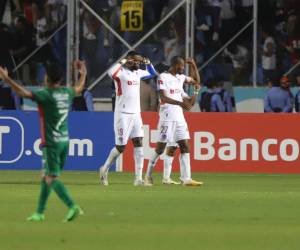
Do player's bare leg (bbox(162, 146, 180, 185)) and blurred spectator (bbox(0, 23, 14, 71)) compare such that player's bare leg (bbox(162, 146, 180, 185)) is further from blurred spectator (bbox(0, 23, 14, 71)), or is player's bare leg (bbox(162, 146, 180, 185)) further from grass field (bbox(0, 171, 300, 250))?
blurred spectator (bbox(0, 23, 14, 71))

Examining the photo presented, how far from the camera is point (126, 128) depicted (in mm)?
22359

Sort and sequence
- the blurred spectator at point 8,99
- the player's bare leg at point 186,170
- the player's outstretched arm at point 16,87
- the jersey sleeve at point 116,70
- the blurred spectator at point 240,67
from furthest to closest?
the blurred spectator at point 240,67
the blurred spectator at point 8,99
the player's bare leg at point 186,170
the jersey sleeve at point 116,70
the player's outstretched arm at point 16,87

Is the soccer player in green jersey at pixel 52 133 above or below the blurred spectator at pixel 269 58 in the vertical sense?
below

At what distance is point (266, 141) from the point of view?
27.3 meters

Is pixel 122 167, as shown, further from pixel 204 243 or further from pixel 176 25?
pixel 204 243

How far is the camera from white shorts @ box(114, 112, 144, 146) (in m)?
22.3

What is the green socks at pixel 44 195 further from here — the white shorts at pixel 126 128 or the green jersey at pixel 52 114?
the white shorts at pixel 126 128

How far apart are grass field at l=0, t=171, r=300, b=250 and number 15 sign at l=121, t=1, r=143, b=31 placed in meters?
6.82

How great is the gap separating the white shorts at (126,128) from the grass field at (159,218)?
878mm

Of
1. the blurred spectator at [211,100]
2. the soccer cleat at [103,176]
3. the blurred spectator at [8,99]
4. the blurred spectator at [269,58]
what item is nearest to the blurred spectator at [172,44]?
the blurred spectator at [211,100]

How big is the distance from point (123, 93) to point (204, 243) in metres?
10.1

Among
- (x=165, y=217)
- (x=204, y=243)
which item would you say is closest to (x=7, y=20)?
(x=165, y=217)

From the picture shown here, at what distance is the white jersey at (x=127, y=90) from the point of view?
73.1ft

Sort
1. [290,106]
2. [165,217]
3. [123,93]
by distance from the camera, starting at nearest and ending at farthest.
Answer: [165,217]
[123,93]
[290,106]
